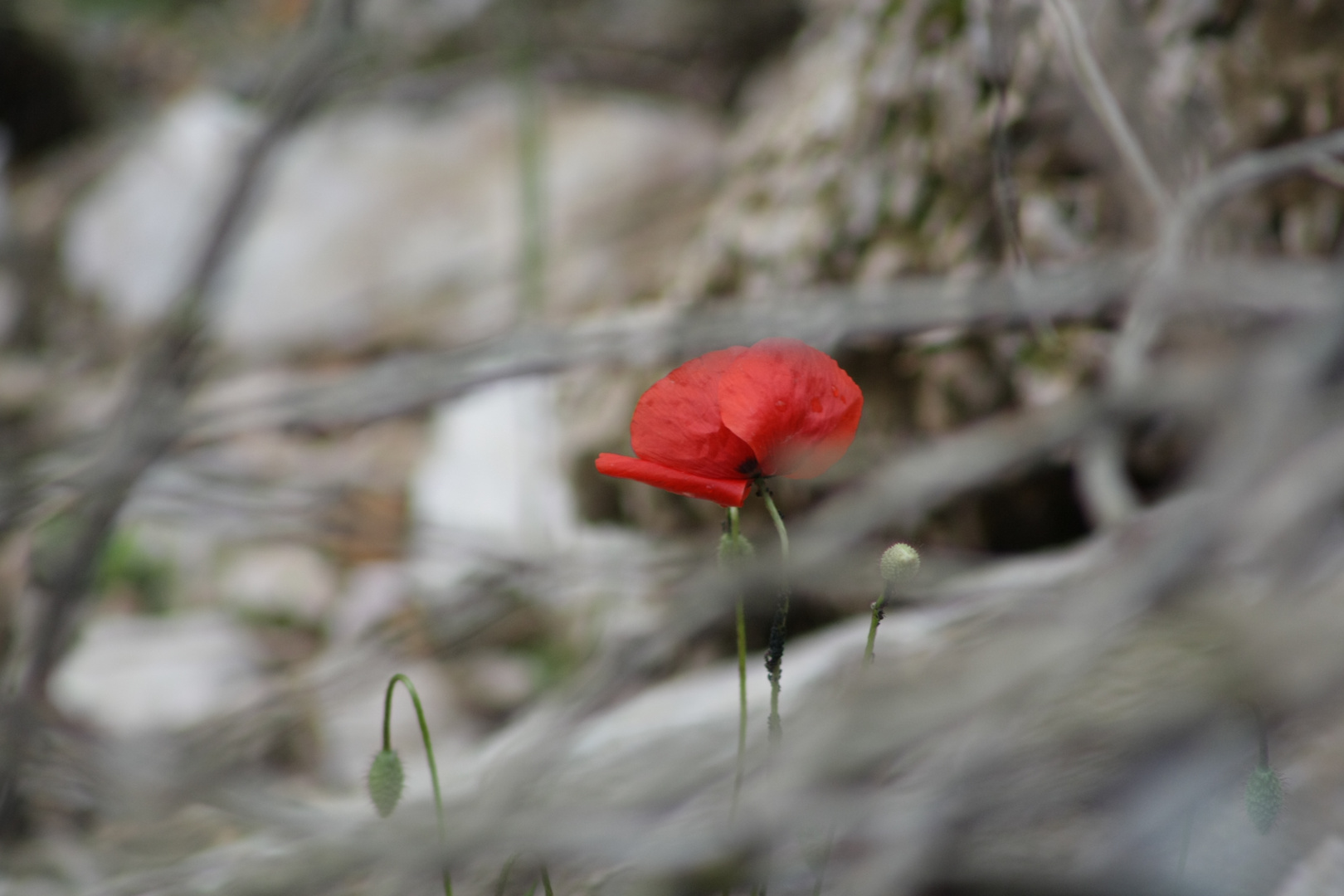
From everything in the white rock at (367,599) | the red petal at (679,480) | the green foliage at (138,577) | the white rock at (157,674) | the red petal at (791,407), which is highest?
the red petal at (791,407)

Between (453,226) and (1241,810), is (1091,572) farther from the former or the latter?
(453,226)

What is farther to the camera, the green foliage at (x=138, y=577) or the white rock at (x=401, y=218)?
the white rock at (x=401, y=218)

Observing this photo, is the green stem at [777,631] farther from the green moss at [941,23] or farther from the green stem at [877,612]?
the green moss at [941,23]

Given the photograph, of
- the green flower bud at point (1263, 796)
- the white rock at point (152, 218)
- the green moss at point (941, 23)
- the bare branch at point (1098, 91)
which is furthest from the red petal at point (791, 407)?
the white rock at point (152, 218)

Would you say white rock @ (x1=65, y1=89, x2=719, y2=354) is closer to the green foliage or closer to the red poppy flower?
the green foliage

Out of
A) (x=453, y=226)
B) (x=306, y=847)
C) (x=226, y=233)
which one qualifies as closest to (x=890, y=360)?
(x=226, y=233)

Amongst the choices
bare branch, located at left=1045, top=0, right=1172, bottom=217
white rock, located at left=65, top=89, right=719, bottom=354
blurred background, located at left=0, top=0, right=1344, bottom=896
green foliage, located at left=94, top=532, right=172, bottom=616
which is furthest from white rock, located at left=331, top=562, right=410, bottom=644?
bare branch, located at left=1045, top=0, right=1172, bottom=217
